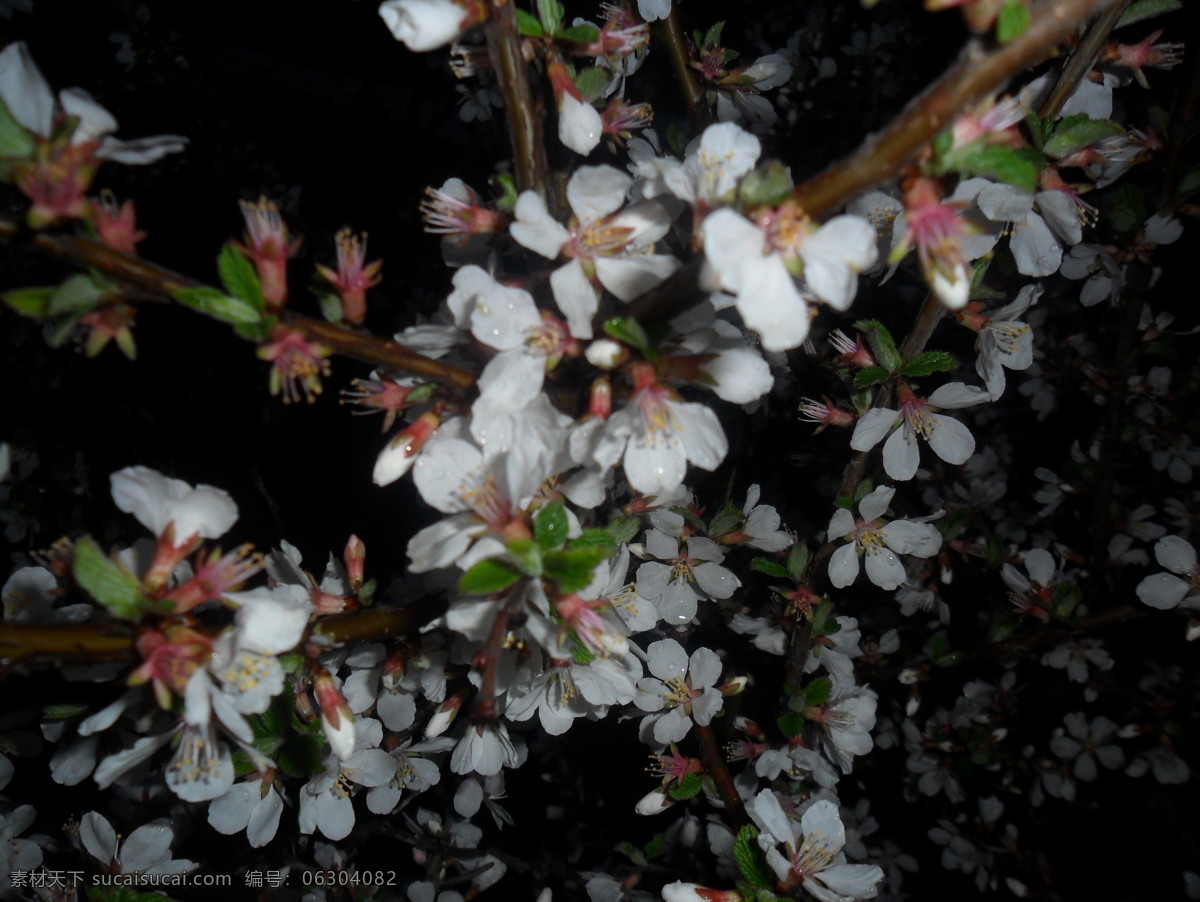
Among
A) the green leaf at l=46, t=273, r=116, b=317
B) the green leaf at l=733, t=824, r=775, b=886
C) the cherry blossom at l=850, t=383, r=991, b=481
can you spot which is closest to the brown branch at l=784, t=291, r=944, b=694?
the cherry blossom at l=850, t=383, r=991, b=481

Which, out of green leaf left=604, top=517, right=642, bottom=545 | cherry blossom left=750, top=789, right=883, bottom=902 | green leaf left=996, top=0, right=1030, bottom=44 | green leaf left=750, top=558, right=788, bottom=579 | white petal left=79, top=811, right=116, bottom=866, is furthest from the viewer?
green leaf left=750, top=558, right=788, bottom=579

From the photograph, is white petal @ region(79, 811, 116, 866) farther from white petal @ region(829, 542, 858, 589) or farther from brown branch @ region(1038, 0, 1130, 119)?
brown branch @ region(1038, 0, 1130, 119)

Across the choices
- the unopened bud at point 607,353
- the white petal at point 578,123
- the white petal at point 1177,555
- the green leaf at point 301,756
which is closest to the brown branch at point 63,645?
the green leaf at point 301,756

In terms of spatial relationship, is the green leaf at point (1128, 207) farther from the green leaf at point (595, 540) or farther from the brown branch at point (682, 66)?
the green leaf at point (595, 540)

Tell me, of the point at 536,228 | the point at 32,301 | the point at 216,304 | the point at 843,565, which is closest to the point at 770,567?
the point at 843,565

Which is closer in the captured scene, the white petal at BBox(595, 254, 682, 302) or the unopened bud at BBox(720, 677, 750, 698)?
the white petal at BBox(595, 254, 682, 302)

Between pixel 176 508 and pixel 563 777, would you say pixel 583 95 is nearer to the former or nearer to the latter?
pixel 176 508

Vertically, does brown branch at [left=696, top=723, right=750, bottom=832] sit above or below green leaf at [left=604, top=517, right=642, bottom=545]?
below

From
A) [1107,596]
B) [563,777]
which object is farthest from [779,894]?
[1107,596]
